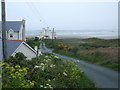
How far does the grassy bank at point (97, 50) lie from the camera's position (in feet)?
9.36

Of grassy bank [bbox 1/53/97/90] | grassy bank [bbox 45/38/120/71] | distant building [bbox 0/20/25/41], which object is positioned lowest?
grassy bank [bbox 1/53/97/90]

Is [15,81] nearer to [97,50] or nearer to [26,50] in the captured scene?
[97,50]

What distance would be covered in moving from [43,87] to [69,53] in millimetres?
1053

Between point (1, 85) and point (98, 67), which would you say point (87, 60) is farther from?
point (1, 85)

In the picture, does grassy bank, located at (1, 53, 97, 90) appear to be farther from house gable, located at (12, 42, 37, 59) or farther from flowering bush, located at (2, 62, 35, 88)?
house gable, located at (12, 42, 37, 59)

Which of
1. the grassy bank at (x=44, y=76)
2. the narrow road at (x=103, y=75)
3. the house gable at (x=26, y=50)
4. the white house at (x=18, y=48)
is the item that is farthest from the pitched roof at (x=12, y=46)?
the narrow road at (x=103, y=75)

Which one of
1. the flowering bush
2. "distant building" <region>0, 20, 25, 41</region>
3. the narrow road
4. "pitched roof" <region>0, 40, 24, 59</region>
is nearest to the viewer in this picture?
the narrow road

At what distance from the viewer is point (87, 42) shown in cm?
311

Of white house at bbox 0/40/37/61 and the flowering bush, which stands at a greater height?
white house at bbox 0/40/37/61

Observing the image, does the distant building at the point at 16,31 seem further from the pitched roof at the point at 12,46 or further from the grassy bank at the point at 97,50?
the grassy bank at the point at 97,50

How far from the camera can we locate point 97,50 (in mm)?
2918

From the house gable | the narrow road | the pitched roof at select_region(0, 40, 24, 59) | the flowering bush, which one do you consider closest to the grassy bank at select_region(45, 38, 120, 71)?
the narrow road

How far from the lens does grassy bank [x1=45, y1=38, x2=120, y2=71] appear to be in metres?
2.85

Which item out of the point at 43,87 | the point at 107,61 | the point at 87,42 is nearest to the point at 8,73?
the point at 43,87
